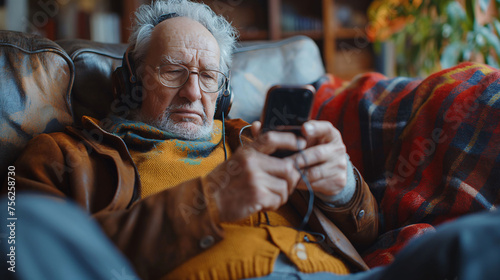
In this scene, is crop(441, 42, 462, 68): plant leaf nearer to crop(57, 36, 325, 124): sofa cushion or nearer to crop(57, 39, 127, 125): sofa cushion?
crop(57, 36, 325, 124): sofa cushion

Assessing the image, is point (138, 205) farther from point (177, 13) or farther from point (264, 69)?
point (264, 69)

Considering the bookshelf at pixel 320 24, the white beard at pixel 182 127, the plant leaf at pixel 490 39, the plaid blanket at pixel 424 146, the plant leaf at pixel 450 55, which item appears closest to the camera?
the plaid blanket at pixel 424 146

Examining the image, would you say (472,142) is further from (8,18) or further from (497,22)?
(8,18)

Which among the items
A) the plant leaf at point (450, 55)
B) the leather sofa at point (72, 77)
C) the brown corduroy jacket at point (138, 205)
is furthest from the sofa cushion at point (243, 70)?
the plant leaf at point (450, 55)

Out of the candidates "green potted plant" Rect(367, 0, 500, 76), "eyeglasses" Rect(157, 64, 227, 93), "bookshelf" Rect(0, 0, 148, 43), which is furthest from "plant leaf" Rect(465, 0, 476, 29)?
"bookshelf" Rect(0, 0, 148, 43)

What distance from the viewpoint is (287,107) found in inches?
29.1

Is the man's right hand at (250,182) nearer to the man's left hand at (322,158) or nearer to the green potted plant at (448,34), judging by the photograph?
the man's left hand at (322,158)

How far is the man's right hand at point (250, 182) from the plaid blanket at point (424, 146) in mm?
344

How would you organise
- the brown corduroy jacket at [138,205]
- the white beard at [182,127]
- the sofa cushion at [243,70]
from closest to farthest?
1. the brown corduroy jacket at [138,205]
2. the white beard at [182,127]
3. the sofa cushion at [243,70]

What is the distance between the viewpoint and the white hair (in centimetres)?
113

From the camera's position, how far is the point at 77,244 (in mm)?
454

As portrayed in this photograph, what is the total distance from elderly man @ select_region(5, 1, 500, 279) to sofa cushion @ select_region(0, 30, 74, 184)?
0.08 meters

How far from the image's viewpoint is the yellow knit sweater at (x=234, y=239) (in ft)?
2.34

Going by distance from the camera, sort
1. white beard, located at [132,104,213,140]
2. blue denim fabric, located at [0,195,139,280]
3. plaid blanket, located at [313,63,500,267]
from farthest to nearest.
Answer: white beard, located at [132,104,213,140] < plaid blanket, located at [313,63,500,267] < blue denim fabric, located at [0,195,139,280]
